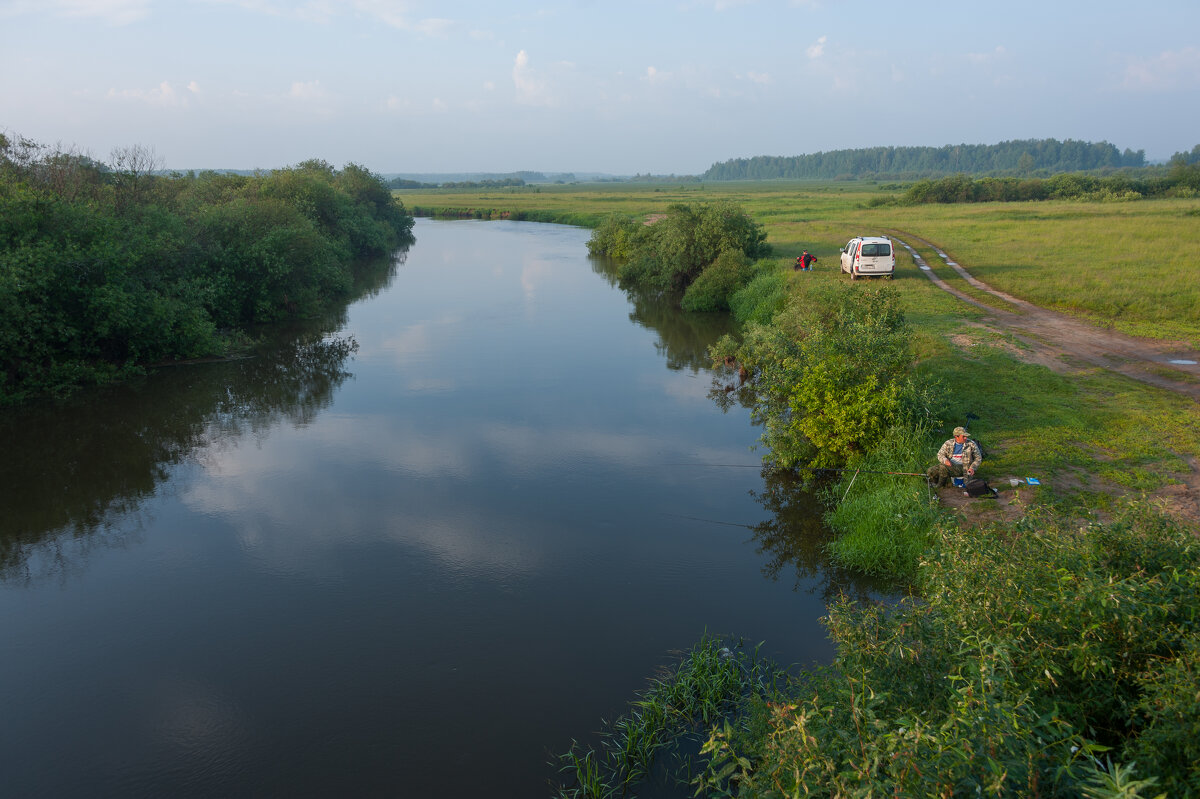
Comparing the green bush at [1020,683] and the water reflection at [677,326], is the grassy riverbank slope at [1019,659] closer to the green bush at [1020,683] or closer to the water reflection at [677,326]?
the green bush at [1020,683]

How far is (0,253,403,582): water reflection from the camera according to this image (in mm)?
12219

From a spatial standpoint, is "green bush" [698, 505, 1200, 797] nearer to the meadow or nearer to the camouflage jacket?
the meadow

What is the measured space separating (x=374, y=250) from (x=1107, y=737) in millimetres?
52655

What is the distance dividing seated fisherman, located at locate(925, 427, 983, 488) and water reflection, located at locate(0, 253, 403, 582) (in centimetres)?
1365

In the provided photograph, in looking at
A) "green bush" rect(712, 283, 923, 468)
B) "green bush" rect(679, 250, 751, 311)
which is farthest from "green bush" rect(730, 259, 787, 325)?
"green bush" rect(712, 283, 923, 468)

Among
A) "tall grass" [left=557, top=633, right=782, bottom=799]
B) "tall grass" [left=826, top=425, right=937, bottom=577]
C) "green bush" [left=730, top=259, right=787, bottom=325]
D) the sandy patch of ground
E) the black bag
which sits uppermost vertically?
"green bush" [left=730, top=259, right=787, bottom=325]

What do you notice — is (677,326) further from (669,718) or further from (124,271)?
(669,718)

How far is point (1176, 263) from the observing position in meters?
28.5

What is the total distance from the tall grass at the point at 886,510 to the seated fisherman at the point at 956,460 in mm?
275

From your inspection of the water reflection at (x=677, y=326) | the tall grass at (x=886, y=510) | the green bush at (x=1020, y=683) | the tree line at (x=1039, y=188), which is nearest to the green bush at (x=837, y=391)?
the tall grass at (x=886, y=510)

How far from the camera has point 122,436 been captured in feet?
54.1

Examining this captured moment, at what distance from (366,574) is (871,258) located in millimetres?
22926

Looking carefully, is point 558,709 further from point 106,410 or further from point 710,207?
point 710,207

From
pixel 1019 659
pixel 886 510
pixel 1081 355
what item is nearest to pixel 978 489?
pixel 886 510
